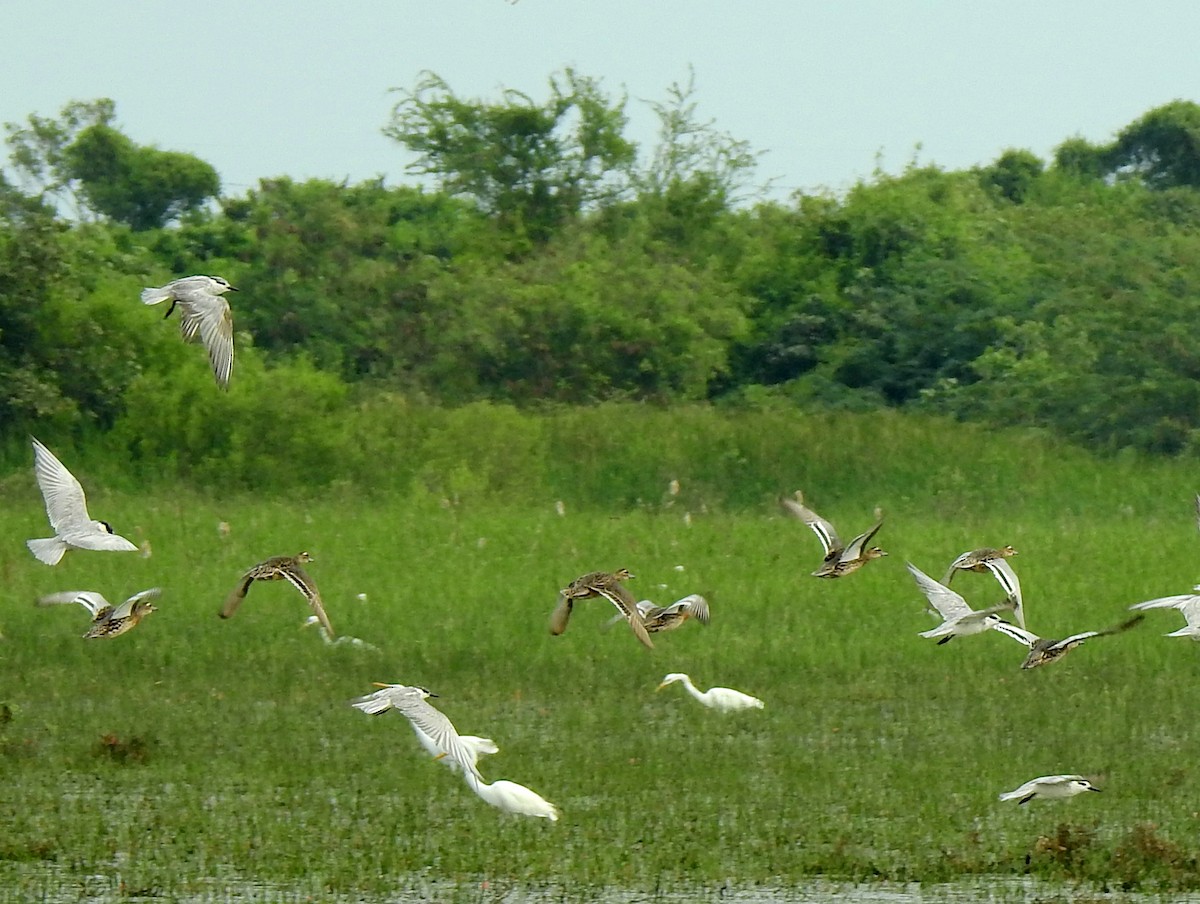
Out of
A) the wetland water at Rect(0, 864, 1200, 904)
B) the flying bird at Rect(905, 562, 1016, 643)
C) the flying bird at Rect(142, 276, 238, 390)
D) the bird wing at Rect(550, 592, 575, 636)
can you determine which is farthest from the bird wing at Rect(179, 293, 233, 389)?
the flying bird at Rect(905, 562, 1016, 643)

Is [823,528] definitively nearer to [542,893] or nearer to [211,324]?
[542,893]

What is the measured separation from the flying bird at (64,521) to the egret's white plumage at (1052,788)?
4.41 meters

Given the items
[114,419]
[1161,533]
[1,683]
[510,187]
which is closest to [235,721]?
[1,683]

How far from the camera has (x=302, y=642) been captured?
15.9m

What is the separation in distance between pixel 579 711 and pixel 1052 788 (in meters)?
4.11

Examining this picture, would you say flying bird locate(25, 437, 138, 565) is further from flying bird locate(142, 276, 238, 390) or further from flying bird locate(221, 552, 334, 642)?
flying bird locate(142, 276, 238, 390)

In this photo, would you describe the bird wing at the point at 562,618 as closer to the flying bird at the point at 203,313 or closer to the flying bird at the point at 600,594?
the flying bird at the point at 600,594

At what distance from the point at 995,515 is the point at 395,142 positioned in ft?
58.9

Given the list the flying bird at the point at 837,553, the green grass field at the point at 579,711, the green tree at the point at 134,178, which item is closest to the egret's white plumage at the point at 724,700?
the green grass field at the point at 579,711

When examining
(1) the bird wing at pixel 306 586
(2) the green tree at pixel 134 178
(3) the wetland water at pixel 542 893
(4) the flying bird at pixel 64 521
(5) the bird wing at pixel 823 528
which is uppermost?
(2) the green tree at pixel 134 178

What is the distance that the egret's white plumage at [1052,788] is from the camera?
10.3 metres

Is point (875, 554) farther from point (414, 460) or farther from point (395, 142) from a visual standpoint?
Answer: point (395, 142)

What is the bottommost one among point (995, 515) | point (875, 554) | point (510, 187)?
point (995, 515)

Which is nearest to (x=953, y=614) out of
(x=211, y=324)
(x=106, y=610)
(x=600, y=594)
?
(x=600, y=594)
